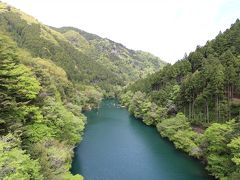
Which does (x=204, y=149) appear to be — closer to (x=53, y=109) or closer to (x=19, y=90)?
(x=53, y=109)

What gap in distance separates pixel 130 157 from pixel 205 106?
2718cm

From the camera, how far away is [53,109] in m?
49.0

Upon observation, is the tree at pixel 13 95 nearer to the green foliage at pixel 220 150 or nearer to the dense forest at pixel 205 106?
the dense forest at pixel 205 106

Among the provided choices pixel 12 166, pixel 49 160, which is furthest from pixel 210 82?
pixel 12 166

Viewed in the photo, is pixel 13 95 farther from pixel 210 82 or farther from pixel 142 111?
pixel 142 111

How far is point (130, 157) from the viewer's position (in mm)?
65750

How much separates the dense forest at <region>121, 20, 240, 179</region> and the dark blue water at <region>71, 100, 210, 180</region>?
285 centimetres

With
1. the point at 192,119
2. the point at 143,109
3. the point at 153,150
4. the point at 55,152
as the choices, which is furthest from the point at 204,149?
the point at 143,109

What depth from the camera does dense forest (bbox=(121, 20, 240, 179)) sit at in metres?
50.8

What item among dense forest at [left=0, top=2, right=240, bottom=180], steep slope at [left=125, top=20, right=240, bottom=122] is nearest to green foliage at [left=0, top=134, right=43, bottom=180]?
dense forest at [left=0, top=2, right=240, bottom=180]

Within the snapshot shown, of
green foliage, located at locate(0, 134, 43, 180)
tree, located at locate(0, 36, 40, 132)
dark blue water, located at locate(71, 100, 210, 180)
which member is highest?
tree, located at locate(0, 36, 40, 132)

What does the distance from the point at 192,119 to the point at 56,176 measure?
53.6 meters

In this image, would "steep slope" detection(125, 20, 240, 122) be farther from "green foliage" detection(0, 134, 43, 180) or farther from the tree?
"green foliage" detection(0, 134, 43, 180)

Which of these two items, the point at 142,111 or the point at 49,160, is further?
the point at 142,111
